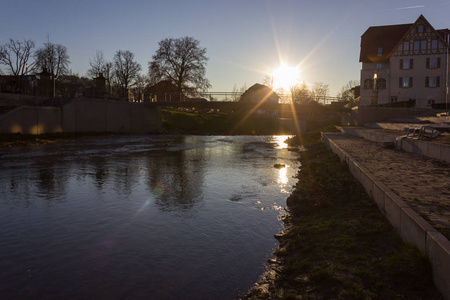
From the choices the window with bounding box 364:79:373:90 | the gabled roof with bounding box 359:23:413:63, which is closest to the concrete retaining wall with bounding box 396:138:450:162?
the window with bounding box 364:79:373:90

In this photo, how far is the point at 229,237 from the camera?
7875 millimetres

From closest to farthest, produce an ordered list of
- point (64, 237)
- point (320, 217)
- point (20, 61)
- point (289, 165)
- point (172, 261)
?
point (172, 261)
point (64, 237)
point (320, 217)
point (289, 165)
point (20, 61)

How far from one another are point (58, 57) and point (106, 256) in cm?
7422

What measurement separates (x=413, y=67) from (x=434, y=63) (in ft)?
8.72

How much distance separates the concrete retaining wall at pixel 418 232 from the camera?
424 cm

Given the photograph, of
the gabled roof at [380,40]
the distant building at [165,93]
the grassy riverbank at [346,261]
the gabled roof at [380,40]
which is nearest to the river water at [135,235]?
the grassy riverbank at [346,261]

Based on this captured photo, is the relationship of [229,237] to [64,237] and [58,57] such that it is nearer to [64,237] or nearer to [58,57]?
[64,237]

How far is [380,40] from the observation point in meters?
62.8

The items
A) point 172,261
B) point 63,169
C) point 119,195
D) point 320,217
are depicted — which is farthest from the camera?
point 63,169

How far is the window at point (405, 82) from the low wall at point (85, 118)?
1435 inches

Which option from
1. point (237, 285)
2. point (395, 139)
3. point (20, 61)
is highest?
point (20, 61)

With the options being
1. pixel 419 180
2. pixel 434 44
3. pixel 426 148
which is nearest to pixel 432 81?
pixel 434 44

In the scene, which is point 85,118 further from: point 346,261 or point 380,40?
point 380,40

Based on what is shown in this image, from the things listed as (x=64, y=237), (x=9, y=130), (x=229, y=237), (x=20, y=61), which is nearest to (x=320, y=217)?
(x=229, y=237)
